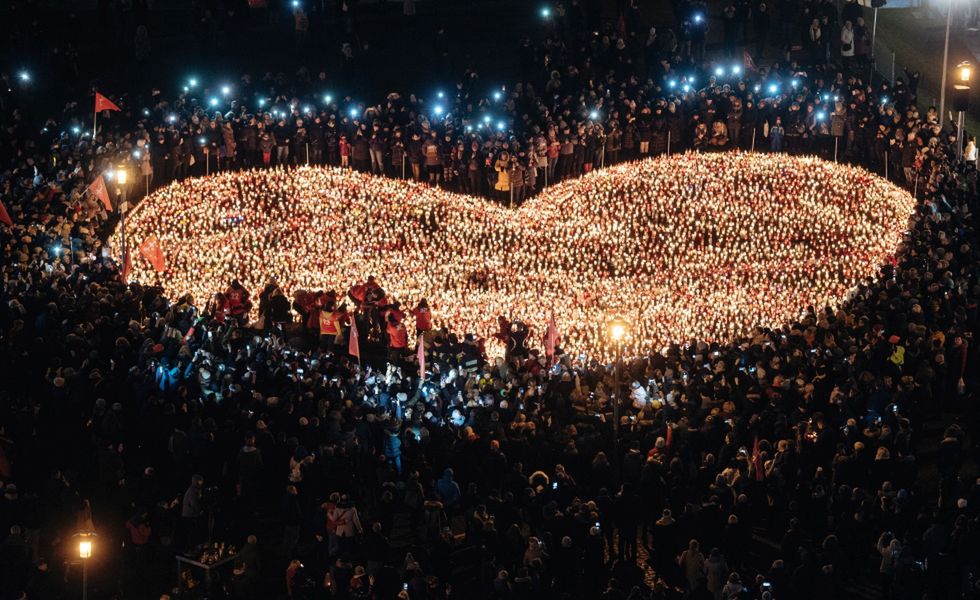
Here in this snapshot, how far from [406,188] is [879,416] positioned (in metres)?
15.8

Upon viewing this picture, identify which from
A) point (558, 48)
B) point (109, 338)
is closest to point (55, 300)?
point (109, 338)

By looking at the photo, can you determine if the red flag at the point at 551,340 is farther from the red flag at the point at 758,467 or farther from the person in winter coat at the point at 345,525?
the person in winter coat at the point at 345,525

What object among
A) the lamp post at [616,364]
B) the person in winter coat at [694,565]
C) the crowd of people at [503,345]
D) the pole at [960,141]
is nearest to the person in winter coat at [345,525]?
the crowd of people at [503,345]

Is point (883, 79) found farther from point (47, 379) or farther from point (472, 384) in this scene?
point (47, 379)

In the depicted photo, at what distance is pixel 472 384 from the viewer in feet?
97.9

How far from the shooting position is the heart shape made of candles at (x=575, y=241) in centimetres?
3541

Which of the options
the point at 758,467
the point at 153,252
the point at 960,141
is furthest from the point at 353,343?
→ the point at 960,141

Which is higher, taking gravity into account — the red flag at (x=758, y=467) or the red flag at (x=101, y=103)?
the red flag at (x=101, y=103)

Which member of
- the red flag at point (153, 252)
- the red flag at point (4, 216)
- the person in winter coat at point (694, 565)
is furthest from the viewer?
A: the red flag at point (153, 252)

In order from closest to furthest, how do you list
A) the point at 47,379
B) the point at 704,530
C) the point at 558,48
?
1. the point at 704,530
2. the point at 47,379
3. the point at 558,48

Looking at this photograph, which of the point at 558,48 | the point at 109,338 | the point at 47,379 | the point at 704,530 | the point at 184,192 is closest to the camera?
the point at 704,530

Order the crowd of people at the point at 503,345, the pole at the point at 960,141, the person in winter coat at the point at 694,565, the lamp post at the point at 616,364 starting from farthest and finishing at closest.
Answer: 1. the pole at the point at 960,141
2. the lamp post at the point at 616,364
3. the crowd of people at the point at 503,345
4. the person in winter coat at the point at 694,565

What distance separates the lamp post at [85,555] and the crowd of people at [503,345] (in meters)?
0.52

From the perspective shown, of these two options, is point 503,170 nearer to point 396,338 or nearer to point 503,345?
point 503,345
